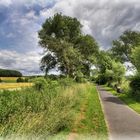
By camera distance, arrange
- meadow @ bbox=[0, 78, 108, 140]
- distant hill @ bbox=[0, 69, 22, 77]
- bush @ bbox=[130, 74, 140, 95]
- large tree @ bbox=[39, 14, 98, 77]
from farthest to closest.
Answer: distant hill @ bbox=[0, 69, 22, 77]
large tree @ bbox=[39, 14, 98, 77]
bush @ bbox=[130, 74, 140, 95]
meadow @ bbox=[0, 78, 108, 140]

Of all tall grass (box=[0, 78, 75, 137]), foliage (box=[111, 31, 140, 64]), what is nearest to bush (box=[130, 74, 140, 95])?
tall grass (box=[0, 78, 75, 137])

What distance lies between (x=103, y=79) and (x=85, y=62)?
44948mm

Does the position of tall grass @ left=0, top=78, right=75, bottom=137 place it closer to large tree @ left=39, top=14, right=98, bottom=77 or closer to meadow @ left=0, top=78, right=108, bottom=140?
meadow @ left=0, top=78, right=108, bottom=140

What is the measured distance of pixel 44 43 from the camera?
52.0 m

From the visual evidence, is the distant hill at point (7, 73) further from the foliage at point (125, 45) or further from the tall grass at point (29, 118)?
the tall grass at point (29, 118)

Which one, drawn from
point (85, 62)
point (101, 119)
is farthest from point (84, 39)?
point (101, 119)

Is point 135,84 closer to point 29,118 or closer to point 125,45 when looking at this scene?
point 29,118

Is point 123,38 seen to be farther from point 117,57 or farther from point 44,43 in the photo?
point 44,43

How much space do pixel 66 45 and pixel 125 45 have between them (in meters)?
40.5

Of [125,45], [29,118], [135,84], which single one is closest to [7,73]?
[125,45]

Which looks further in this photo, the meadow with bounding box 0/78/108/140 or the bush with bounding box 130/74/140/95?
the bush with bounding box 130/74/140/95

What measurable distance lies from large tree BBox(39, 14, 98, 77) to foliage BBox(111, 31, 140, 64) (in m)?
30.6

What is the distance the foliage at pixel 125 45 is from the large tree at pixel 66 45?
30.6 metres

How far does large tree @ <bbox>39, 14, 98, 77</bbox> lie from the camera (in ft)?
166
